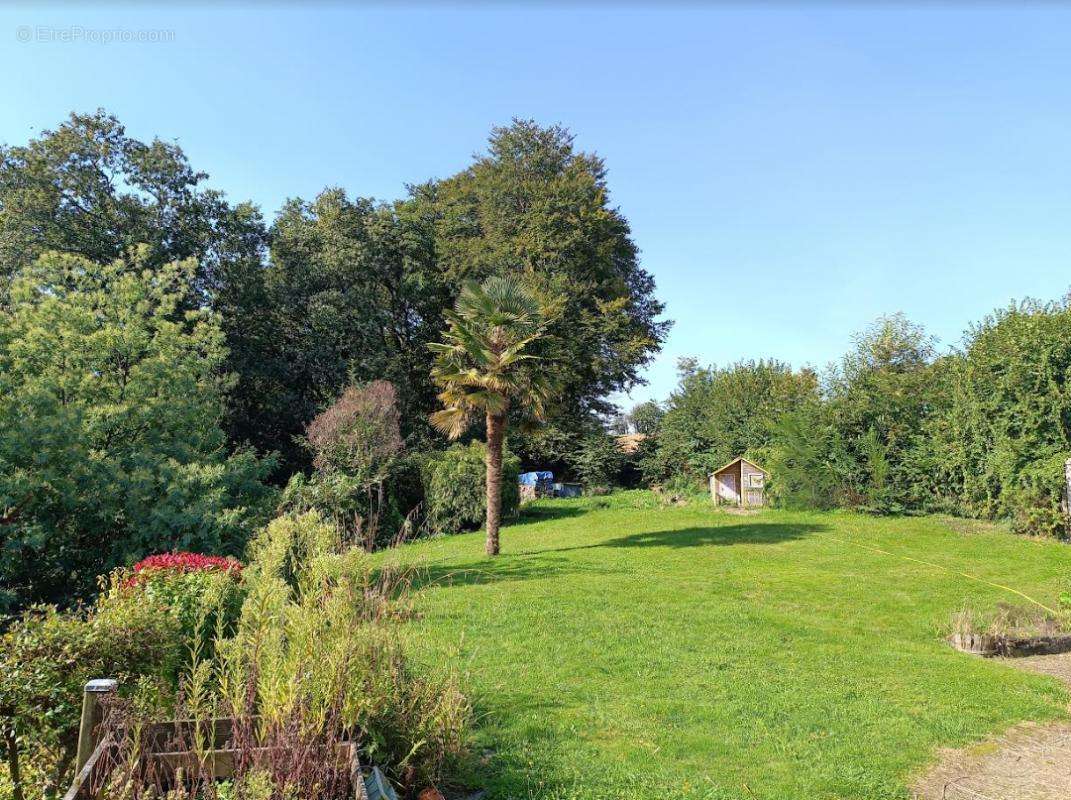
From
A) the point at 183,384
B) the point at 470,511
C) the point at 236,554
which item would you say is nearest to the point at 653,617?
the point at 236,554

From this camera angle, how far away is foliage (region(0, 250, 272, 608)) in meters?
8.69

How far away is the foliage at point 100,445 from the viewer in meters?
8.69

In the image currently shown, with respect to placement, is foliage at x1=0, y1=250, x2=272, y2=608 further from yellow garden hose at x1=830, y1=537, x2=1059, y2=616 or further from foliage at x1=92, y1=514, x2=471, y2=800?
yellow garden hose at x1=830, y1=537, x2=1059, y2=616

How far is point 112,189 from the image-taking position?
2430 cm

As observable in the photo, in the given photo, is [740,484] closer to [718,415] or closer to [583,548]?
[718,415]

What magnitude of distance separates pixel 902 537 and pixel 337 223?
81.8ft

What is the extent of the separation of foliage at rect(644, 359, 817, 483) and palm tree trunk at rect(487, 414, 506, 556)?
12.4 m

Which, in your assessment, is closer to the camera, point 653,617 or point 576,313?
point 653,617

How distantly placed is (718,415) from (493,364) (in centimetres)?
1500

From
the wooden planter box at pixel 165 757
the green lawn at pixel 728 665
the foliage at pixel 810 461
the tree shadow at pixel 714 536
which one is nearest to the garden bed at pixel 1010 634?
the green lawn at pixel 728 665

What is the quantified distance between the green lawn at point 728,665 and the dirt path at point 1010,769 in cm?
16

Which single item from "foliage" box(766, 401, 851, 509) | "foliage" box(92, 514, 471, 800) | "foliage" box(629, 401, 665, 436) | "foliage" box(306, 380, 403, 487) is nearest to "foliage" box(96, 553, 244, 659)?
"foliage" box(92, 514, 471, 800)

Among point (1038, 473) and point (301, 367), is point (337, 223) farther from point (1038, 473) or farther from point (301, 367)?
point (1038, 473)

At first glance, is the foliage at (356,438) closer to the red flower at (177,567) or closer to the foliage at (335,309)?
the foliage at (335,309)
